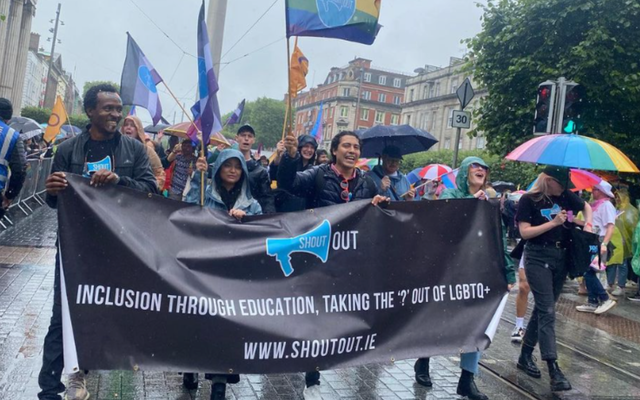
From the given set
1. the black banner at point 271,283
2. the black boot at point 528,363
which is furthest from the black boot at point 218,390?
the black boot at point 528,363

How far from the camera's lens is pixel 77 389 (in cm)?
463

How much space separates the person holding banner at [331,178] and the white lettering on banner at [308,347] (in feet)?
3.53

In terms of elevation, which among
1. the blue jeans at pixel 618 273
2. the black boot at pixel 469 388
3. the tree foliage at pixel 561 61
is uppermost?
the tree foliage at pixel 561 61

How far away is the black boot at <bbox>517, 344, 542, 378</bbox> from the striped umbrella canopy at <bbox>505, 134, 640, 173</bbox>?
1.74 m

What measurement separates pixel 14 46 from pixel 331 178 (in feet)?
122

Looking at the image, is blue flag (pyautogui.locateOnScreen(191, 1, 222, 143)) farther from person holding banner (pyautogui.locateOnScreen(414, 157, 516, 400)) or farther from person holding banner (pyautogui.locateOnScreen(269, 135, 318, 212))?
person holding banner (pyautogui.locateOnScreen(414, 157, 516, 400))

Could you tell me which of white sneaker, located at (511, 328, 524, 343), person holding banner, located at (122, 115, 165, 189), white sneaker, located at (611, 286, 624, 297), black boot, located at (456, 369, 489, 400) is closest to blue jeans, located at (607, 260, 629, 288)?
white sneaker, located at (611, 286, 624, 297)

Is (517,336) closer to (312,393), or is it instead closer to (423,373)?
(423,373)

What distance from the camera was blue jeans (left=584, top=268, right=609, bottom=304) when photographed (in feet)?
34.3

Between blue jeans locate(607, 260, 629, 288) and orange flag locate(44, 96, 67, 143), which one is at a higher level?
orange flag locate(44, 96, 67, 143)

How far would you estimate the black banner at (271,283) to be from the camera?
4113 millimetres

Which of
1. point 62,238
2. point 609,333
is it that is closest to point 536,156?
point 62,238

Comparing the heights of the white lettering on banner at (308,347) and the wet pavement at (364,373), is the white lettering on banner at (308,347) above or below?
above

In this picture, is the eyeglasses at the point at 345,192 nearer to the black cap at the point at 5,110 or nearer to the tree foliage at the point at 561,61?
the black cap at the point at 5,110
